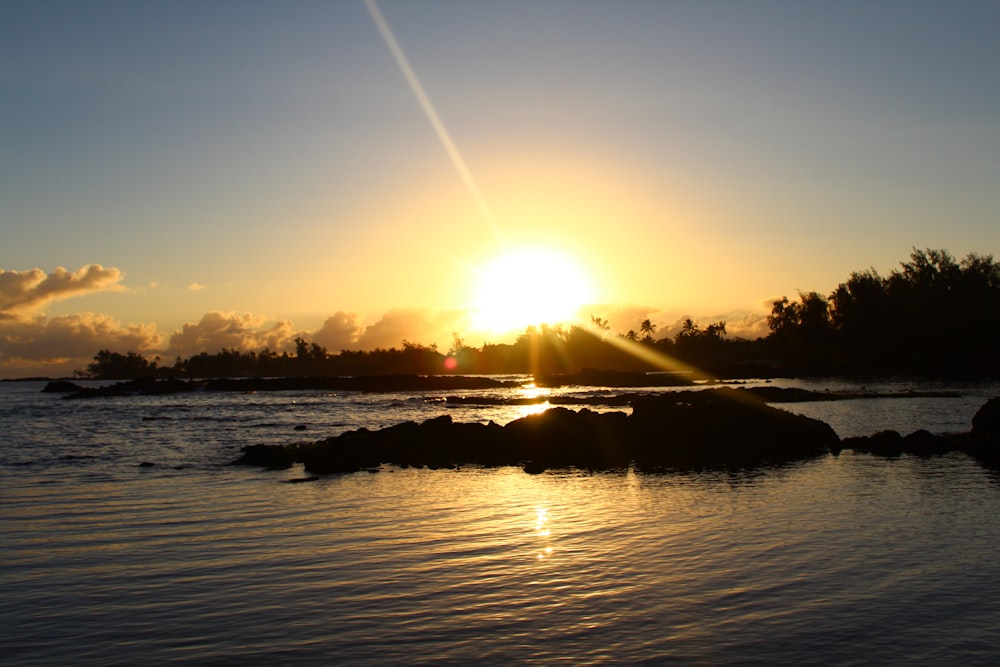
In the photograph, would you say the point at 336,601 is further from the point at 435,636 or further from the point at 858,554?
the point at 858,554

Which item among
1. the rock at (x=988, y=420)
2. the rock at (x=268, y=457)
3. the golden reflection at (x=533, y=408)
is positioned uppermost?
the rock at (x=988, y=420)

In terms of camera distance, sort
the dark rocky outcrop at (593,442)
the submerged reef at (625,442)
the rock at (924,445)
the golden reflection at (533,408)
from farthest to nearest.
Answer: the golden reflection at (533,408) → the dark rocky outcrop at (593,442) → the submerged reef at (625,442) → the rock at (924,445)

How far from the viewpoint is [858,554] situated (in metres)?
14.5

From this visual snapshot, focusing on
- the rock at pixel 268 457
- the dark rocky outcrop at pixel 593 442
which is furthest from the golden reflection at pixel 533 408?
the rock at pixel 268 457

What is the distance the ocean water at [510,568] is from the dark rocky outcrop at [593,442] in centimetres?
387

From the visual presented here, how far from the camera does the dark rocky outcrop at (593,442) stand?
30.8 meters

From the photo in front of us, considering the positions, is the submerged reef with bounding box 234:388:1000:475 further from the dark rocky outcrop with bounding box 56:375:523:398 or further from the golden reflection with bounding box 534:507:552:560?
the dark rocky outcrop with bounding box 56:375:523:398

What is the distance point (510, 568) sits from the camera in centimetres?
1398

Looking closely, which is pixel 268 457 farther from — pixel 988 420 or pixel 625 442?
pixel 988 420

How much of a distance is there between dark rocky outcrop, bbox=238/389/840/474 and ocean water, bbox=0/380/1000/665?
3867mm

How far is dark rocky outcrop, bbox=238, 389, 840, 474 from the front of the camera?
30.8 metres

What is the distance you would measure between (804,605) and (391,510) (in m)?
11.7

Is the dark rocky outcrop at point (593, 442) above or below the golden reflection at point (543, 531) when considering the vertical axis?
above

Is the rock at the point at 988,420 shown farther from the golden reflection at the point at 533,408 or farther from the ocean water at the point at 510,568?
the golden reflection at the point at 533,408
